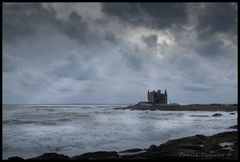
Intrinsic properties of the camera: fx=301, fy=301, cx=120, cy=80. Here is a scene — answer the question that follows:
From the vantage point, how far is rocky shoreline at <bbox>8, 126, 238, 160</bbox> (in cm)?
1309

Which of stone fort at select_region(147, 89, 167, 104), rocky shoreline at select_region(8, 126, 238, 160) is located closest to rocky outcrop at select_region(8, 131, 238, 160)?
rocky shoreline at select_region(8, 126, 238, 160)

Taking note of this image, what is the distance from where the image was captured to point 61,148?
2011cm

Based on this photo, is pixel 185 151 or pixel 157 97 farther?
pixel 157 97

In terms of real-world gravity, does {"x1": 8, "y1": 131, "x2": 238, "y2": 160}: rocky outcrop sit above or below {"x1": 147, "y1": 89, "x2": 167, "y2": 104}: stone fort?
below

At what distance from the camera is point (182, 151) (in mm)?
14812

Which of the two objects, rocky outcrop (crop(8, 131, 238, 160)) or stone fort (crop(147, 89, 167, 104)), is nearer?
rocky outcrop (crop(8, 131, 238, 160))

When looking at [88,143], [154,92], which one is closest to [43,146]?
[88,143]

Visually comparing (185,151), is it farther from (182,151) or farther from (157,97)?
(157,97)

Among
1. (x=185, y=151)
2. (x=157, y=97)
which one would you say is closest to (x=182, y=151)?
(x=185, y=151)

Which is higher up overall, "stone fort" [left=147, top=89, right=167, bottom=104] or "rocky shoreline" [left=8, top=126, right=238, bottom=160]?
"stone fort" [left=147, top=89, right=167, bottom=104]

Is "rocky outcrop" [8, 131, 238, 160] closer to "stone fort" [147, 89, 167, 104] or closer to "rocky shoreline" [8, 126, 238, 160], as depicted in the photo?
"rocky shoreline" [8, 126, 238, 160]

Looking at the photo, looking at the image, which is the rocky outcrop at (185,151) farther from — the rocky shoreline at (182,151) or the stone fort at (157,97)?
the stone fort at (157,97)

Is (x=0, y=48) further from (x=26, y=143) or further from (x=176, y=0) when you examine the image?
(x=26, y=143)

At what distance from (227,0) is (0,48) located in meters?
2.86
